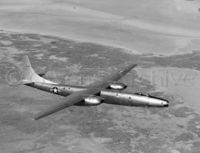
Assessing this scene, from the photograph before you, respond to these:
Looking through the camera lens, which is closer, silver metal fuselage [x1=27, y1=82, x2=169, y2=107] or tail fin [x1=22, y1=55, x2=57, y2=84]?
silver metal fuselage [x1=27, y1=82, x2=169, y2=107]

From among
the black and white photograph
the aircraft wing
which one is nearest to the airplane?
the aircraft wing

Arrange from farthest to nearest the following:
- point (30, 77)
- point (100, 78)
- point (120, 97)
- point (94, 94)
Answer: point (100, 78), point (30, 77), point (120, 97), point (94, 94)

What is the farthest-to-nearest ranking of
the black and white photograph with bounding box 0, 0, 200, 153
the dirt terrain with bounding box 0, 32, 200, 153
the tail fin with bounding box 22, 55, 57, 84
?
the tail fin with bounding box 22, 55, 57, 84 → the black and white photograph with bounding box 0, 0, 200, 153 → the dirt terrain with bounding box 0, 32, 200, 153

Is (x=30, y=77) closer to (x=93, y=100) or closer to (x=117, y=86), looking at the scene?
(x=93, y=100)

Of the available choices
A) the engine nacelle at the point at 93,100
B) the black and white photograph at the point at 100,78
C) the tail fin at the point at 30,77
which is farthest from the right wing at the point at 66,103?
the tail fin at the point at 30,77

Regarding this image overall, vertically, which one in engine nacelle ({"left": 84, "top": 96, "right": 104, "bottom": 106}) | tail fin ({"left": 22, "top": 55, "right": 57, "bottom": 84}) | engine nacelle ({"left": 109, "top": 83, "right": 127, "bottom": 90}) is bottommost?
engine nacelle ({"left": 84, "top": 96, "right": 104, "bottom": 106})

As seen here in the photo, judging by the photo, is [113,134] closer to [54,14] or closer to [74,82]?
[74,82]

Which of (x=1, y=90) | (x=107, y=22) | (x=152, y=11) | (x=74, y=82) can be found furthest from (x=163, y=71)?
(x=152, y=11)

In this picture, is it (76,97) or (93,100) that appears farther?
(76,97)

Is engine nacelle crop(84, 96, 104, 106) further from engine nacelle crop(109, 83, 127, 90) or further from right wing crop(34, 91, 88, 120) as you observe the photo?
engine nacelle crop(109, 83, 127, 90)

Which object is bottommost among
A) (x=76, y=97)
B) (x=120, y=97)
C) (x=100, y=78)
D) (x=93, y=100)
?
(x=100, y=78)

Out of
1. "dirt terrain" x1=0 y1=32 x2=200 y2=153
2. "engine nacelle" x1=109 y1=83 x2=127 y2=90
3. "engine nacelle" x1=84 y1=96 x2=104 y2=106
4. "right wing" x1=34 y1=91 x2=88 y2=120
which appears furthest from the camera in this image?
"engine nacelle" x1=109 y1=83 x2=127 y2=90

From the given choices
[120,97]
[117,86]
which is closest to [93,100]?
[120,97]

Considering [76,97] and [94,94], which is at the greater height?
[76,97]
